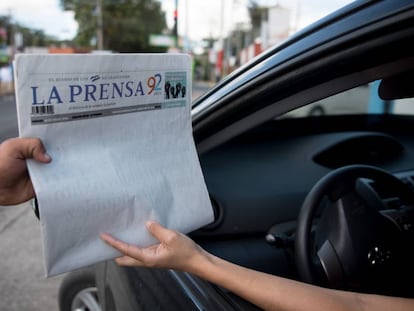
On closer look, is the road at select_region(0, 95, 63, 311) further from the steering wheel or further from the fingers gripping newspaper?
the fingers gripping newspaper

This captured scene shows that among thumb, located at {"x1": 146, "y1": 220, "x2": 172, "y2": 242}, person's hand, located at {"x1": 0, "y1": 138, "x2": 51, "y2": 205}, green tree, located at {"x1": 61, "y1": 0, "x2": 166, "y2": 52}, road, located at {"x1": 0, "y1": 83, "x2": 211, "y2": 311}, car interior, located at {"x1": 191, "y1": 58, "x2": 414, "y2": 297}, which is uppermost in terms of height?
person's hand, located at {"x1": 0, "y1": 138, "x2": 51, "y2": 205}

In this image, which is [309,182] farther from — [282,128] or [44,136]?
[44,136]

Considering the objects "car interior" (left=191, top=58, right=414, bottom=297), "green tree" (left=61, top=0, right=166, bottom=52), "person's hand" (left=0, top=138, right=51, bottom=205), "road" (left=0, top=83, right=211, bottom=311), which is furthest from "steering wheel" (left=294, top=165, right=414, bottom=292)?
"green tree" (left=61, top=0, right=166, bottom=52)

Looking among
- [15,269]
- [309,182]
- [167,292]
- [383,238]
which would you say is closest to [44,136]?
[167,292]

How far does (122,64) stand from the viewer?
0.88m

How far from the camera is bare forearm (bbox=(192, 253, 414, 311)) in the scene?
967 mm

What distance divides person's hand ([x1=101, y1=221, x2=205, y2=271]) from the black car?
1.04 ft

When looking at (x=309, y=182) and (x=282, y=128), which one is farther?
(x=282, y=128)

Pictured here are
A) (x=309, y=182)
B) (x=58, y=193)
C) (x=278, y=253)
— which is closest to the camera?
(x=58, y=193)

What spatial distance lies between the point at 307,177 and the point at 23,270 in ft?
7.87

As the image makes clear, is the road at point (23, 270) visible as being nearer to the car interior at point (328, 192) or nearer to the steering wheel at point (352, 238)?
the car interior at point (328, 192)

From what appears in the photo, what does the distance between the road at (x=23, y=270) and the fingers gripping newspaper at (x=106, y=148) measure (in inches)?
70.8

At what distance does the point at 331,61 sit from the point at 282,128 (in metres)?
1.76

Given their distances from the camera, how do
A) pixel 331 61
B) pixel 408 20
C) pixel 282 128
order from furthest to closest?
pixel 282 128 < pixel 331 61 < pixel 408 20
